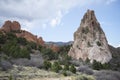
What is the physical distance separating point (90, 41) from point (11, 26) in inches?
1815

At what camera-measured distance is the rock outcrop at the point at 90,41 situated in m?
68.1

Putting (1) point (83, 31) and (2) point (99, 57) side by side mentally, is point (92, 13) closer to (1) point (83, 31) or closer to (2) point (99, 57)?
(1) point (83, 31)

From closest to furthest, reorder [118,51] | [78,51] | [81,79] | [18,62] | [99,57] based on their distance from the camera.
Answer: [81,79], [18,62], [99,57], [78,51], [118,51]

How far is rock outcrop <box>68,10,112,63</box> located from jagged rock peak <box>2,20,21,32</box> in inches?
1542

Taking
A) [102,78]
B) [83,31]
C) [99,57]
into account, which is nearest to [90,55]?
[99,57]

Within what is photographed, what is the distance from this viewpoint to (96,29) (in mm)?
73062

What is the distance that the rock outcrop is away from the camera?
→ 224ft

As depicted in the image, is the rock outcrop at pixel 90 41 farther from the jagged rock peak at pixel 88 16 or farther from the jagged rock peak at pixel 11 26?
the jagged rock peak at pixel 11 26

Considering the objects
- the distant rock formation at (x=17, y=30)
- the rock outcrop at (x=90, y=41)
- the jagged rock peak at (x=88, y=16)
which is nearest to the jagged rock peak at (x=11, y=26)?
the distant rock formation at (x=17, y=30)

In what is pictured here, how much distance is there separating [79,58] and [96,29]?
10048 mm

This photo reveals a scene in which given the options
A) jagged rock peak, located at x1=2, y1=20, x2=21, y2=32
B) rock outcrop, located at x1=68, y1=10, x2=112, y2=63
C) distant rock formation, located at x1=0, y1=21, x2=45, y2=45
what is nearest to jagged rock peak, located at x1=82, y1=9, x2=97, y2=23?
rock outcrop, located at x1=68, y1=10, x2=112, y2=63

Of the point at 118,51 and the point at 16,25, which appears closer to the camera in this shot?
the point at 118,51

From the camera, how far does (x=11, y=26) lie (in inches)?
4259

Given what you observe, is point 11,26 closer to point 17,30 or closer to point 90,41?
point 17,30
